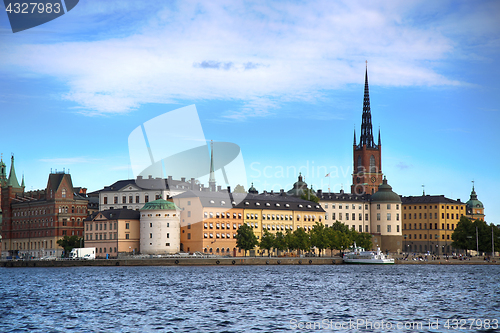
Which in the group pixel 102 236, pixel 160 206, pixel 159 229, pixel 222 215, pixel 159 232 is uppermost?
pixel 160 206

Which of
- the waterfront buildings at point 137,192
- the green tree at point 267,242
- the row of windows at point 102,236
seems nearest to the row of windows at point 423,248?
the green tree at point 267,242

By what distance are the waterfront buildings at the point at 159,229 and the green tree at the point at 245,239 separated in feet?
40.5

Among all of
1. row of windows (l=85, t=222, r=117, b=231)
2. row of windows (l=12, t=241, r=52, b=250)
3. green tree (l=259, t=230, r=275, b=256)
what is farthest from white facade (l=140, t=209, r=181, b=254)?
row of windows (l=12, t=241, r=52, b=250)

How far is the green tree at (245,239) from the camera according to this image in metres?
138

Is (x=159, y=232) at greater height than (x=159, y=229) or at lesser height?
lesser

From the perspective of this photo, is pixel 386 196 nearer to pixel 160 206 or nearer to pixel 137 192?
pixel 137 192

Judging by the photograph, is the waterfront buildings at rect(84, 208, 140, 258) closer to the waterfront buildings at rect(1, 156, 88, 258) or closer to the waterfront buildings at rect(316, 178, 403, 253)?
the waterfront buildings at rect(1, 156, 88, 258)

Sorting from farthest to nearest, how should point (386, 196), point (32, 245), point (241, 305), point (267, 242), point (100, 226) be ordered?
point (386, 196) → point (32, 245) → point (100, 226) → point (267, 242) → point (241, 305)

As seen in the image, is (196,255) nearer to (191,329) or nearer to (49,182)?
(49,182)

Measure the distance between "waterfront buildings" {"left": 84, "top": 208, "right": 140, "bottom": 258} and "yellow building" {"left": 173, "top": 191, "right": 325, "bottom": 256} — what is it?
389 inches

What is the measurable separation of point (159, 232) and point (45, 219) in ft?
136

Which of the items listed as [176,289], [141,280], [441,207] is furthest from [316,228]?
[176,289]

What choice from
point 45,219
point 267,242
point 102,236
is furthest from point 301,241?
point 45,219

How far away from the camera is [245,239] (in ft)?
→ 454
